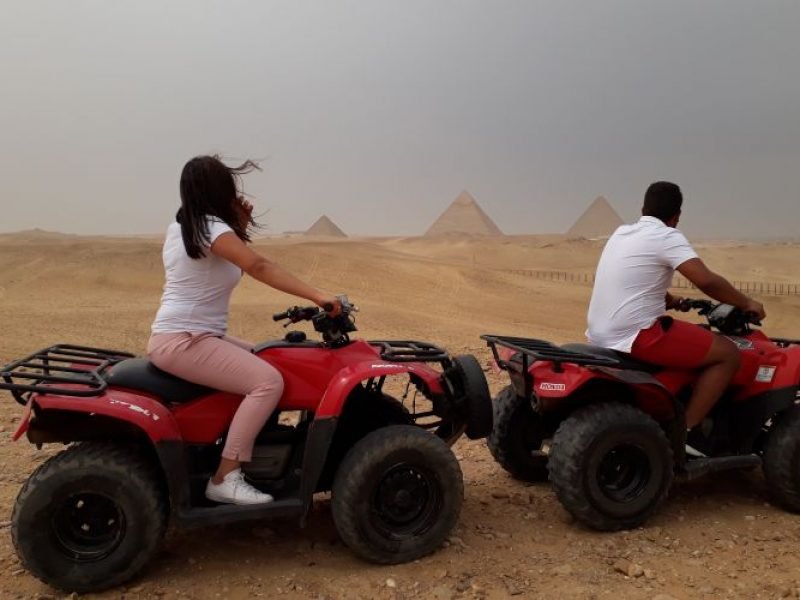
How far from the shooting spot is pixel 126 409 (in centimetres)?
333

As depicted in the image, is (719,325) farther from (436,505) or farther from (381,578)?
(381,578)

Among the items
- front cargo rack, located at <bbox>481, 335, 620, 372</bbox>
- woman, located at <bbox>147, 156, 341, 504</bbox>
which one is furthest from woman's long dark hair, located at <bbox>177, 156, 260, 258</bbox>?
front cargo rack, located at <bbox>481, 335, 620, 372</bbox>

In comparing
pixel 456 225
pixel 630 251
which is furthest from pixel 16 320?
pixel 456 225

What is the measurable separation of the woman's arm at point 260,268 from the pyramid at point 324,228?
130 meters

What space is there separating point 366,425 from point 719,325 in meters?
2.49

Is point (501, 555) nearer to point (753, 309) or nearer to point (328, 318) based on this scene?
point (328, 318)

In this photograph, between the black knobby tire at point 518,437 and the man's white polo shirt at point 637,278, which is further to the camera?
the black knobby tire at point 518,437

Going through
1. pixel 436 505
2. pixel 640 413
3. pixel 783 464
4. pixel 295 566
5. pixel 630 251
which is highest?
pixel 630 251

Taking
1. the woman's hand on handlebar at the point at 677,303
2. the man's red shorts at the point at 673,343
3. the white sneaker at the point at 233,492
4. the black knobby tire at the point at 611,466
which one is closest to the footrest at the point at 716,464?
the black knobby tire at the point at 611,466

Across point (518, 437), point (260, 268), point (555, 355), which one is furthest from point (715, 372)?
point (260, 268)

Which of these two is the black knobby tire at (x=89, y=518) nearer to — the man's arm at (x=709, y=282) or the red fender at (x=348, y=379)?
the red fender at (x=348, y=379)

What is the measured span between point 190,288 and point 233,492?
3.50 ft

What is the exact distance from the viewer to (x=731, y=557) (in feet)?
12.4

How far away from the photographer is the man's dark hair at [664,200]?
170 inches
